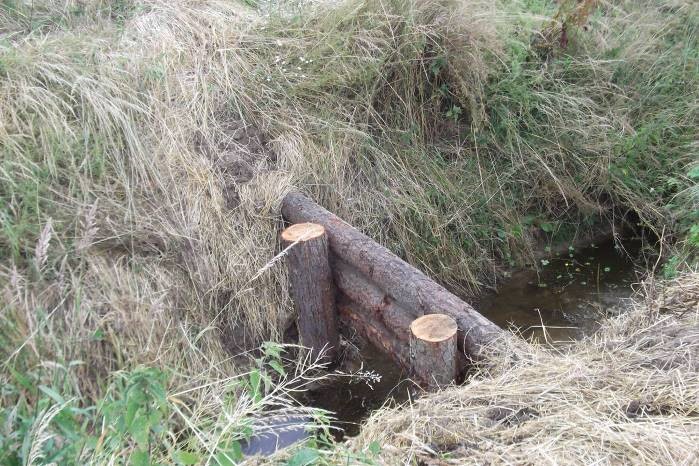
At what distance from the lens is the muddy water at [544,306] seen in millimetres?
3691

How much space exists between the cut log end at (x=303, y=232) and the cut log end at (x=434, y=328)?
0.93 metres

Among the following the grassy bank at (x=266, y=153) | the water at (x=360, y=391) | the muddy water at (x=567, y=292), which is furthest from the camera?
the muddy water at (x=567, y=292)

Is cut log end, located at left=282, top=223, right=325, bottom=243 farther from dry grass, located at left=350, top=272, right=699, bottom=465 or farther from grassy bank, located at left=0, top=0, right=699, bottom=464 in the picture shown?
dry grass, located at left=350, top=272, right=699, bottom=465

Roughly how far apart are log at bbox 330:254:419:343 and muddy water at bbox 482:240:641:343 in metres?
1.19

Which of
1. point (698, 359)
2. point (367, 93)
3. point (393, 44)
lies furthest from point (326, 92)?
point (698, 359)

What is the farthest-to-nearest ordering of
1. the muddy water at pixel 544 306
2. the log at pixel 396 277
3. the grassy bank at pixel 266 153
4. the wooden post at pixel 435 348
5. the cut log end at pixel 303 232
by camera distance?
the muddy water at pixel 544 306 < the cut log end at pixel 303 232 < the grassy bank at pixel 266 153 < the log at pixel 396 277 < the wooden post at pixel 435 348

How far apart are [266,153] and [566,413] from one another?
8.80ft

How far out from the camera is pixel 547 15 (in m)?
5.72

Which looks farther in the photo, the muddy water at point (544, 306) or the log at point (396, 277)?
the muddy water at point (544, 306)

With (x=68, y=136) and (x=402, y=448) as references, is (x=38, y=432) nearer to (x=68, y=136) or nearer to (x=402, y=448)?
(x=402, y=448)

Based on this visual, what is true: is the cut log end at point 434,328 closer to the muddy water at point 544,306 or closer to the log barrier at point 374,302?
the log barrier at point 374,302

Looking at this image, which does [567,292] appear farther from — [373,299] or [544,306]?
[373,299]

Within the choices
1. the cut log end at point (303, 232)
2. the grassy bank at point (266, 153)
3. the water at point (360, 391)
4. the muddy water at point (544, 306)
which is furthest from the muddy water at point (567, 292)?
the cut log end at point (303, 232)

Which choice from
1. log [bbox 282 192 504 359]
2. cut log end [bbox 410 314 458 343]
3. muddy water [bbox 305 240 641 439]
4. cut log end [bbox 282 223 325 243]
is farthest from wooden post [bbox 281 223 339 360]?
cut log end [bbox 410 314 458 343]
